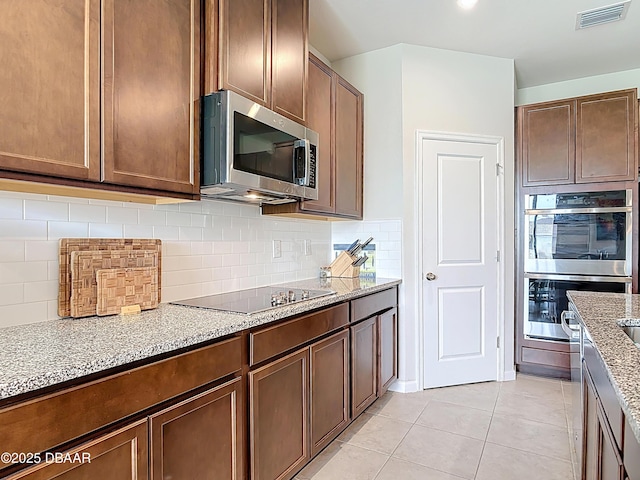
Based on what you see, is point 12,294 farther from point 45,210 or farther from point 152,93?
point 152,93

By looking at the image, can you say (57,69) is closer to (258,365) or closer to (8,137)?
(8,137)

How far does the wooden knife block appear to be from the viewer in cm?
309

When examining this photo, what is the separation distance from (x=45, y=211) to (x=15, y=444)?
89 centimetres

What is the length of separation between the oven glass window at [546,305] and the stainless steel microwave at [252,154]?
237 cm

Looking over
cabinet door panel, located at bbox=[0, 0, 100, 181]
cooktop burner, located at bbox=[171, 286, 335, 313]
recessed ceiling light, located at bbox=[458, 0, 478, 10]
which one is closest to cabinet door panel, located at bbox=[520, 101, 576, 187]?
recessed ceiling light, located at bbox=[458, 0, 478, 10]

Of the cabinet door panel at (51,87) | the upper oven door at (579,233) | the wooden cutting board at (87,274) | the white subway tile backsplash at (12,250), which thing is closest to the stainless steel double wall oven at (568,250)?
the upper oven door at (579,233)

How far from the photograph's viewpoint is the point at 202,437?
1341mm

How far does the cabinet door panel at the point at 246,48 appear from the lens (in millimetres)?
1721

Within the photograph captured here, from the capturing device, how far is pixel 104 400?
1.04 meters

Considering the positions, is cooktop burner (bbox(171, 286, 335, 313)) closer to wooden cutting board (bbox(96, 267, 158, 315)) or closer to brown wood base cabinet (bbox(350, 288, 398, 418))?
wooden cutting board (bbox(96, 267, 158, 315))

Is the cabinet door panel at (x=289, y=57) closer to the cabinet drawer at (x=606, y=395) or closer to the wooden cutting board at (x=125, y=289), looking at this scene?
the wooden cutting board at (x=125, y=289)

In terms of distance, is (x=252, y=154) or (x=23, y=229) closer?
(x=23, y=229)

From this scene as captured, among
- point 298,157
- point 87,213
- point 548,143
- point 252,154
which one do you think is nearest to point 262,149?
point 252,154

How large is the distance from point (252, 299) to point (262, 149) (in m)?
0.76
